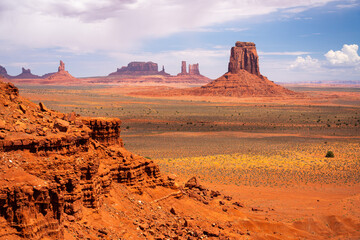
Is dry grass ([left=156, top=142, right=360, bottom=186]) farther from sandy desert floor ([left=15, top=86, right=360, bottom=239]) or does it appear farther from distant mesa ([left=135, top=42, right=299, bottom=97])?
distant mesa ([left=135, top=42, right=299, bottom=97])

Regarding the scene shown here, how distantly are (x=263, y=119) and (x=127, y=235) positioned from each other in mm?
68709

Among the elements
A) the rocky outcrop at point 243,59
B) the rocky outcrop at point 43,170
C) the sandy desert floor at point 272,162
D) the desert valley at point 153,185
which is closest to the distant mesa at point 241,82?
the rocky outcrop at point 243,59

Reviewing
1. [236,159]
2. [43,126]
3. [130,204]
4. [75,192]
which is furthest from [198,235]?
[236,159]

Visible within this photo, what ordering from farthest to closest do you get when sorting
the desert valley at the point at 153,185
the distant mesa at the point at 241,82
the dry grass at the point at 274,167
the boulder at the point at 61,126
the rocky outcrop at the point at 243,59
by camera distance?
1. the rocky outcrop at the point at 243,59
2. the distant mesa at the point at 241,82
3. the dry grass at the point at 274,167
4. the boulder at the point at 61,126
5. the desert valley at the point at 153,185

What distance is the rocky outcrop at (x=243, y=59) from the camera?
161 meters

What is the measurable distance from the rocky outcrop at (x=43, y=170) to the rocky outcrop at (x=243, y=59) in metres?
152

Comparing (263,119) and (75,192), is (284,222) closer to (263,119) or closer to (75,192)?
(75,192)

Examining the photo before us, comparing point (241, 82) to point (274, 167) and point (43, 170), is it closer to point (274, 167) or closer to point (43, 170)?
point (274, 167)

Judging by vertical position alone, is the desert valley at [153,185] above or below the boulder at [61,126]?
below

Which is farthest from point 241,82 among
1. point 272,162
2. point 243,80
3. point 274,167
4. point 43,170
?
point 43,170

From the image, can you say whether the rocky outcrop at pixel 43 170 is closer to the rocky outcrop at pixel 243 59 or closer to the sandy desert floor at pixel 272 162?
the sandy desert floor at pixel 272 162

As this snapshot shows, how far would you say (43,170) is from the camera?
29.0 feet

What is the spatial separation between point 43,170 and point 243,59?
518ft

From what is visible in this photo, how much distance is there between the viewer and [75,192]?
32.1 ft
